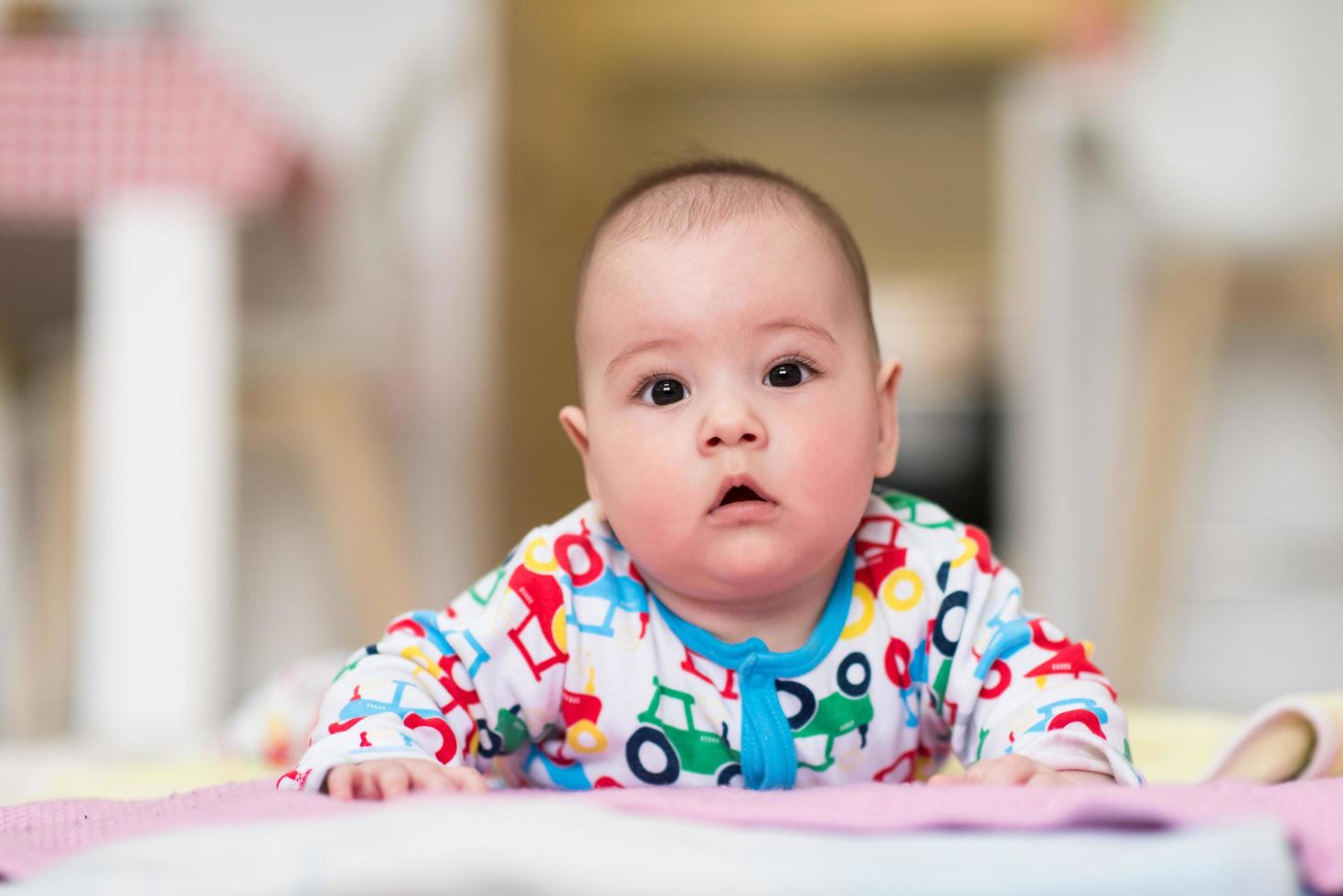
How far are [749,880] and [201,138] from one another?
3.98 feet

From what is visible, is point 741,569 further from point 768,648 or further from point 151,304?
point 151,304

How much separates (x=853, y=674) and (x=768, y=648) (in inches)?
1.8

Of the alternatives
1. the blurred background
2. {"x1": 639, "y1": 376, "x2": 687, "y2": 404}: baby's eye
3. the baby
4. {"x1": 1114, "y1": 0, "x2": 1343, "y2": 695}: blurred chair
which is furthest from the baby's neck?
{"x1": 1114, "y1": 0, "x2": 1343, "y2": 695}: blurred chair

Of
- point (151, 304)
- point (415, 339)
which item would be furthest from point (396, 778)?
point (415, 339)

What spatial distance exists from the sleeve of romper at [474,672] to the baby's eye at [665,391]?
0.11 m

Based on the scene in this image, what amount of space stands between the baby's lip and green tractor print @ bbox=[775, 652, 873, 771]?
0.10 meters

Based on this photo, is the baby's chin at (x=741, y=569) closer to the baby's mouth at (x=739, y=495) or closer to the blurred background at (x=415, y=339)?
the baby's mouth at (x=739, y=495)

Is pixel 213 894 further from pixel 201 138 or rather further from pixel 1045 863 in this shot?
pixel 201 138

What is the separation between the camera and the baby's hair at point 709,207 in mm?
756

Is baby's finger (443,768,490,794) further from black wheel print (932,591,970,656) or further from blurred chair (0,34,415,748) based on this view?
blurred chair (0,34,415,748)

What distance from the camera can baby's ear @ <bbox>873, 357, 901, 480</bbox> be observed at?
31.1 inches

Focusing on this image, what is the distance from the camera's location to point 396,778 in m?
0.64

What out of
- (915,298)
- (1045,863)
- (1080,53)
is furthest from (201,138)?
(915,298)

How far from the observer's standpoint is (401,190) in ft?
7.94
